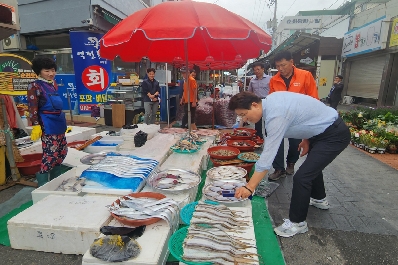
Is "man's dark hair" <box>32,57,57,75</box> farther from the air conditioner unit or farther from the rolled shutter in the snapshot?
the rolled shutter

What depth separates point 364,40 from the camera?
15.7 metres

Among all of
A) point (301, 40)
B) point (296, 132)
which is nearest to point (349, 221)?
point (296, 132)

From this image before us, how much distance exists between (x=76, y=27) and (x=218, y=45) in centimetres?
774

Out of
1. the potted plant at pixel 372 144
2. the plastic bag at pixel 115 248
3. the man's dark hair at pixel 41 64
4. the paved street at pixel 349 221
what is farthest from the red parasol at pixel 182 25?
the potted plant at pixel 372 144

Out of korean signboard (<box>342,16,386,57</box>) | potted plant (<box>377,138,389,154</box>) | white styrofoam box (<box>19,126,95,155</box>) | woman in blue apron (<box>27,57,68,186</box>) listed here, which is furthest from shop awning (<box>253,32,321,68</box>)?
woman in blue apron (<box>27,57,68,186</box>)

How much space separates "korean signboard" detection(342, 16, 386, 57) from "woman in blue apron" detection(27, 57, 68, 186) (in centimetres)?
1648

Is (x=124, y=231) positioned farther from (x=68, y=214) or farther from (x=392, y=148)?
(x=392, y=148)

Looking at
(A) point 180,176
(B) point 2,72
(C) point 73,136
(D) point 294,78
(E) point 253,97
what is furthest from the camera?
(C) point 73,136

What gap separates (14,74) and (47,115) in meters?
1.19

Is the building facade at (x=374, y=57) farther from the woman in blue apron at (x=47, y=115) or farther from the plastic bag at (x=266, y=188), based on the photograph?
the woman in blue apron at (x=47, y=115)

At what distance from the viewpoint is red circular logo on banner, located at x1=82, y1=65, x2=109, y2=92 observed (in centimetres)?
870

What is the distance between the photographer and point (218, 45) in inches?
221

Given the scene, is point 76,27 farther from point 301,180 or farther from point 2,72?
point 301,180

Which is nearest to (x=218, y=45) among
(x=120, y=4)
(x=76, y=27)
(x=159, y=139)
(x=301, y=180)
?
(x=159, y=139)
